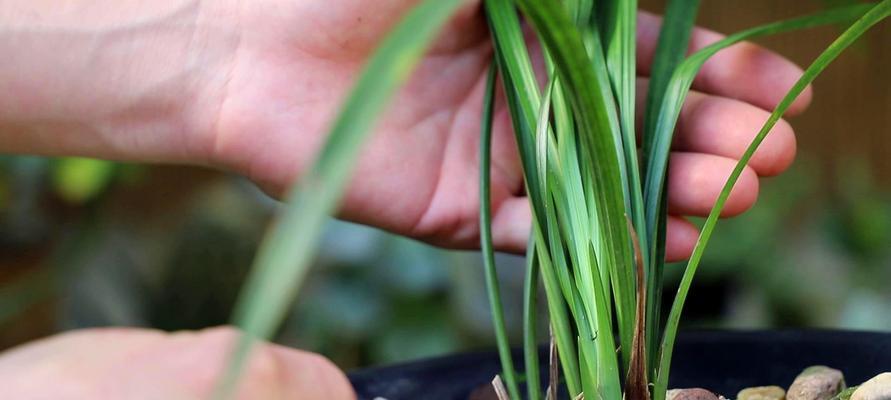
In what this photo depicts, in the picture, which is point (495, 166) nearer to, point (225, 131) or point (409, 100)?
point (409, 100)

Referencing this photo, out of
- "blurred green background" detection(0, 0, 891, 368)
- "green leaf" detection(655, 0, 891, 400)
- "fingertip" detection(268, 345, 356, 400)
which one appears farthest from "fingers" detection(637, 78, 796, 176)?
"blurred green background" detection(0, 0, 891, 368)

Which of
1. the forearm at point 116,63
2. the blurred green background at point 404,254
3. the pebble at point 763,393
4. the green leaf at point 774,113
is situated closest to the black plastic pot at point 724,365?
the pebble at point 763,393

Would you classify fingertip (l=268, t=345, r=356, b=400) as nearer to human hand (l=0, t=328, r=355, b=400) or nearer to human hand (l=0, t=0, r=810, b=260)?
human hand (l=0, t=328, r=355, b=400)

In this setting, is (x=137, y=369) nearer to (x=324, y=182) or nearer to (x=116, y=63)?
(x=324, y=182)

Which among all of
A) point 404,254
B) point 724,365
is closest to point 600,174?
point 724,365

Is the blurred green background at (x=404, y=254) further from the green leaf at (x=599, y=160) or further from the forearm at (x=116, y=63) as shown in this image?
the green leaf at (x=599, y=160)

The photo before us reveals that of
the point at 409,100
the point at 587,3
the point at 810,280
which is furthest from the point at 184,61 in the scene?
the point at 810,280
